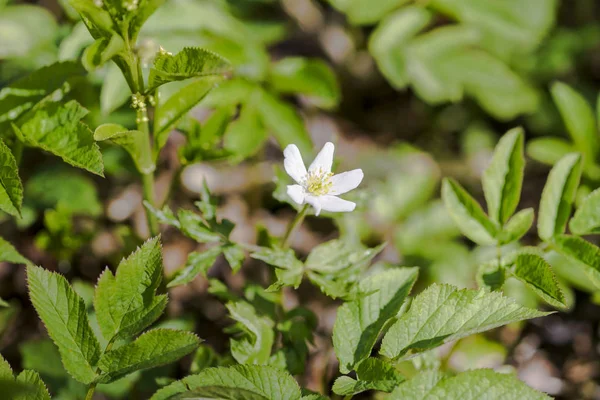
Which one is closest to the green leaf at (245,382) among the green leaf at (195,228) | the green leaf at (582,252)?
the green leaf at (195,228)

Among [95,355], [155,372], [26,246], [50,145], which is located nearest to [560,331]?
[155,372]

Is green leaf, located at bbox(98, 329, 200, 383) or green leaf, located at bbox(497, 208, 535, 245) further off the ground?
green leaf, located at bbox(497, 208, 535, 245)

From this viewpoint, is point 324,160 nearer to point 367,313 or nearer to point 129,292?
point 367,313

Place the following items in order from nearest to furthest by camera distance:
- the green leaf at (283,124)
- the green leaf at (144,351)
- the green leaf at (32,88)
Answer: the green leaf at (144,351) → the green leaf at (32,88) → the green leaf at (283,124)

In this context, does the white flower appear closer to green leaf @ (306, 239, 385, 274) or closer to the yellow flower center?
the yellow flower center

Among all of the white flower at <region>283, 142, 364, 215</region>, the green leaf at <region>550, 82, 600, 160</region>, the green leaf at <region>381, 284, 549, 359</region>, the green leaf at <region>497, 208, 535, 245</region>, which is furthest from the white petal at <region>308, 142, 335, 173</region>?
the green leaf at <region>550, 82, 600, 160</region>

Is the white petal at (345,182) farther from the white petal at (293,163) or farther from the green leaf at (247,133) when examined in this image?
the green leaf at (247,133)

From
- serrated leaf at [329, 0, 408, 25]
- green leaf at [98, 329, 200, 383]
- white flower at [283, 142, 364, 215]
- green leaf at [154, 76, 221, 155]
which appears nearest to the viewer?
green leaf at [98, 329, 200, 383]
